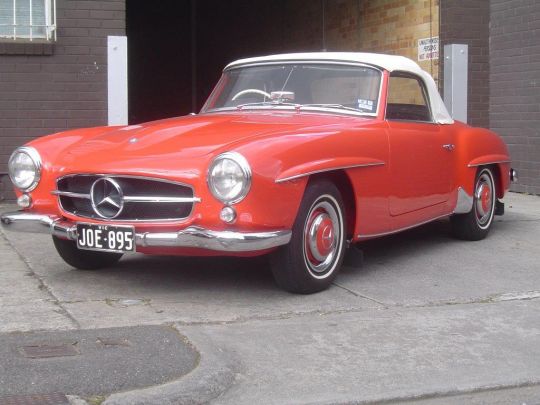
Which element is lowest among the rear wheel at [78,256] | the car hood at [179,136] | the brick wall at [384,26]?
the rear wheel at [78,256]

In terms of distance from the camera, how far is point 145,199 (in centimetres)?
519

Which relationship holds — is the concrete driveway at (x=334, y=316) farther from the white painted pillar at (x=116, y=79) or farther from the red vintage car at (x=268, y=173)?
the white painted pillar at (x=116, y=79)

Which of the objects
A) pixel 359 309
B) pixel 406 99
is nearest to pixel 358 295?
pixel 359 309

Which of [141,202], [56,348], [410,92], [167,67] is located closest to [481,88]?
[410,92]

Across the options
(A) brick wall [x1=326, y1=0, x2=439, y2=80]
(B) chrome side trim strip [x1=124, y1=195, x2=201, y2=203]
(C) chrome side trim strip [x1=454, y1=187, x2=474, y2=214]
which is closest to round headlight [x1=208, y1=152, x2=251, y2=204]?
(B) chrome side trim strip [x1=124, y1=195, x2=201, y2=203]

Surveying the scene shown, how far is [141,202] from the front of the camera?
5.24m

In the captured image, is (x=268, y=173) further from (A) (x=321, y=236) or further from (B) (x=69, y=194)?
(B) (x=69, y=194)

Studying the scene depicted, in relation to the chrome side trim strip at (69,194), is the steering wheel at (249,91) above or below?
above

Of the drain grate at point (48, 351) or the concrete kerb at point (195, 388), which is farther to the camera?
the drain grate at point (48, 351)

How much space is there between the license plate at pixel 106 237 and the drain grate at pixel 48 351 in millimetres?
916

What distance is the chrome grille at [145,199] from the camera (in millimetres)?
5141

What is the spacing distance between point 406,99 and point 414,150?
83 cm

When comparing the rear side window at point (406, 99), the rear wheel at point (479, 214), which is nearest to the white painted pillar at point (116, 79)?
Result: the rear side window at point (406, 99)

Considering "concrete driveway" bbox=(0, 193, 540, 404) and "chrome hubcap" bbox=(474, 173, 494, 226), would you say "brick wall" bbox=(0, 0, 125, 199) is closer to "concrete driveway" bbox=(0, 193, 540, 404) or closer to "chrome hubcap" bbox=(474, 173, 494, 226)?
"concrete driveway" bbox=(0, 193, 540, 404)
